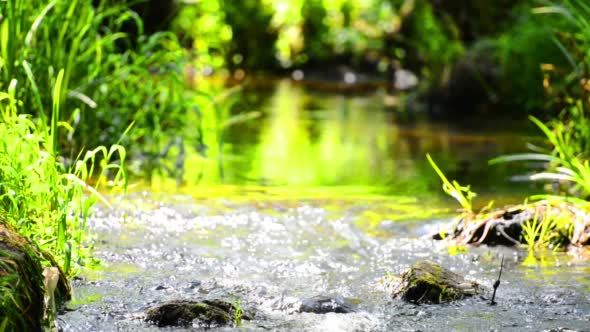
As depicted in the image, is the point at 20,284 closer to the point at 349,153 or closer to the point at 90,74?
the point at 90,74

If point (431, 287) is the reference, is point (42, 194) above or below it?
above

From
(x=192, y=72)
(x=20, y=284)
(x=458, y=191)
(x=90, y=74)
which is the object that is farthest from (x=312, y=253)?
(x=192, y=72)

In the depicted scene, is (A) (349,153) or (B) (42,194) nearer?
(B) (42,194)

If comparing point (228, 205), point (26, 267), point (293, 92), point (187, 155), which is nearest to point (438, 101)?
point (293, 92)

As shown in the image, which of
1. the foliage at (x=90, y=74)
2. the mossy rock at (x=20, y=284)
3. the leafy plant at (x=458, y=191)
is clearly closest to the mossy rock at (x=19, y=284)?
Result: the mossy rock at (x=20, y=284)

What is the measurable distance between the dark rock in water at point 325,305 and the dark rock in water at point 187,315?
247 mm

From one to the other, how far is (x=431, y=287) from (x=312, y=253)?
2.47ft

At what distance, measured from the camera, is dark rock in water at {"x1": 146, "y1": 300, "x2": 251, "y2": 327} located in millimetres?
2502

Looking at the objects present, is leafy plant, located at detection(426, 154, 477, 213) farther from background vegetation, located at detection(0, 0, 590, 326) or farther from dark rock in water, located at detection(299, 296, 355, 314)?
dark rock in water, located at detection(299, 296, 355, 314)

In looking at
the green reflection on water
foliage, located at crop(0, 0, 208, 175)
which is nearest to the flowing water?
the green reflection on water

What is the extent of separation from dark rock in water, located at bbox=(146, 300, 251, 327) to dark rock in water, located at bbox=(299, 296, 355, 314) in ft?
0.81

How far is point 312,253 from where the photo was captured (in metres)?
3.46

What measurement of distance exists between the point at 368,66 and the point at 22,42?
10.1 meters

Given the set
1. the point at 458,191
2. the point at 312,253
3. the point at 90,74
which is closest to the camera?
the point at 312,253
